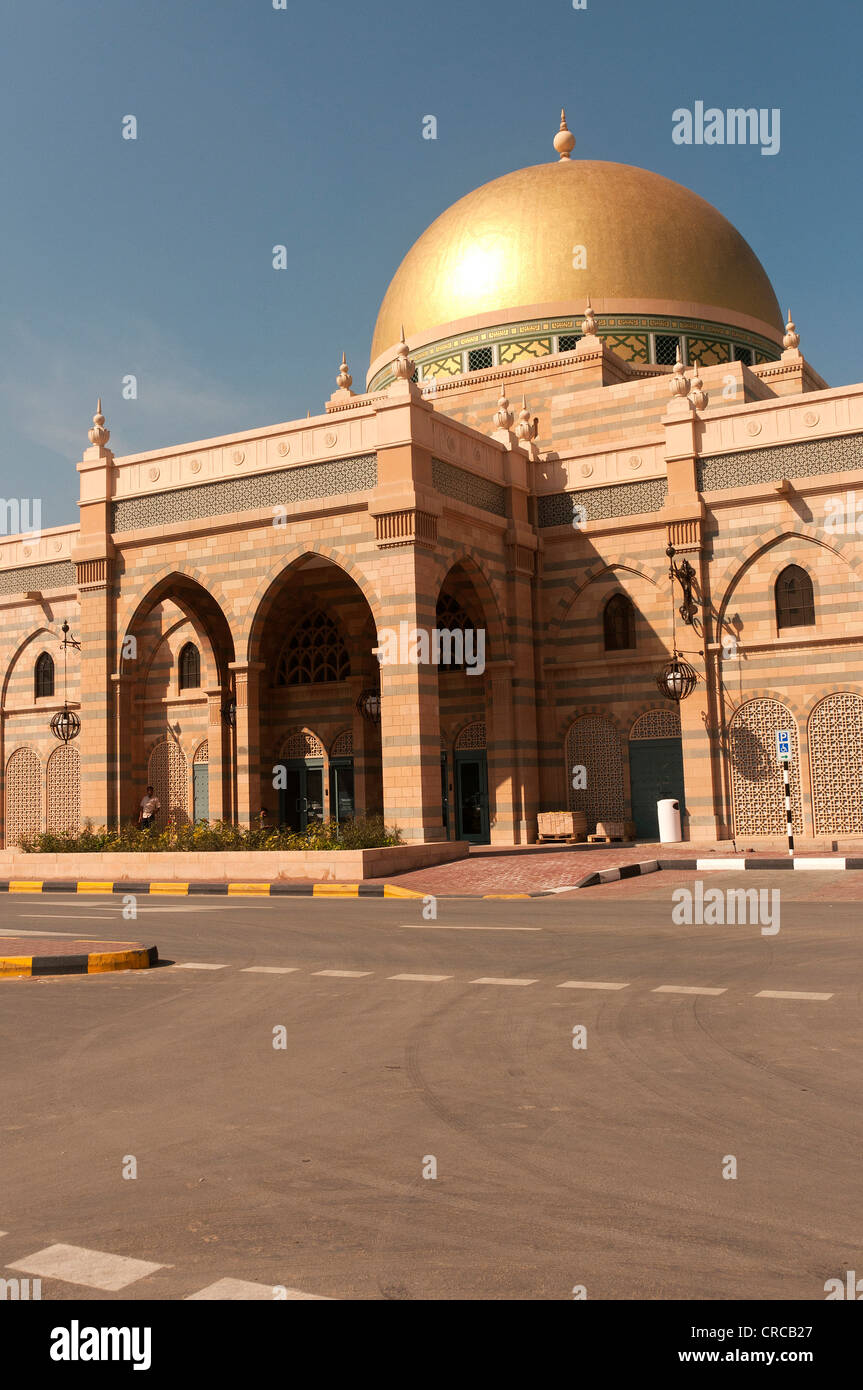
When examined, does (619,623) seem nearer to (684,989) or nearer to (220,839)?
(220,839)

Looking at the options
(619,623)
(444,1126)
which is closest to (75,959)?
(444,1126)

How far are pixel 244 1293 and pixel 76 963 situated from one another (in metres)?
7.16

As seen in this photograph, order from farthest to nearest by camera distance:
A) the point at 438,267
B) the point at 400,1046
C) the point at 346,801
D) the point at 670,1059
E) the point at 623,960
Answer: the point at 438,267
the point at 346,801
the point at 623,960
the point at 400,1046
the point at 670,1059

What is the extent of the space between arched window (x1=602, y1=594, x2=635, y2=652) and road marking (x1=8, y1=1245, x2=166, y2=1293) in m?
22.8

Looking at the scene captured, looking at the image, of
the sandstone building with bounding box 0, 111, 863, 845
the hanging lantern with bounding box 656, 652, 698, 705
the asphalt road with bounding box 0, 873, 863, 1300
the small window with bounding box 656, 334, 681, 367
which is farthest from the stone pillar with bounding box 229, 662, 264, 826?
the asphalt road with bounding box 0, 873, 863, 1300

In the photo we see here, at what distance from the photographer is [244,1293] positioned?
345cm

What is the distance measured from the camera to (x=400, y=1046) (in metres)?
6.88

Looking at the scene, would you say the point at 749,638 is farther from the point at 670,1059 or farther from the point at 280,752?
the point at 670,1059

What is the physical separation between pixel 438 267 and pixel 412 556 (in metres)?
15.2

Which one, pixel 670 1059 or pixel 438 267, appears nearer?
pixel 670 1059

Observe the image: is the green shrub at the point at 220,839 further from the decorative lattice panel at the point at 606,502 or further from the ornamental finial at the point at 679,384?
the ornamental finial at the point at 679,384

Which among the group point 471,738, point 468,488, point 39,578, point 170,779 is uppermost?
point 468,488

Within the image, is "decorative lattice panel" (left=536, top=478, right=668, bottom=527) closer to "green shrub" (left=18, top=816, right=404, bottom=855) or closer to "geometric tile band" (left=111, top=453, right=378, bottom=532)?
"geometric tile band" (left=111, top=453, right=378, bottom=532)
